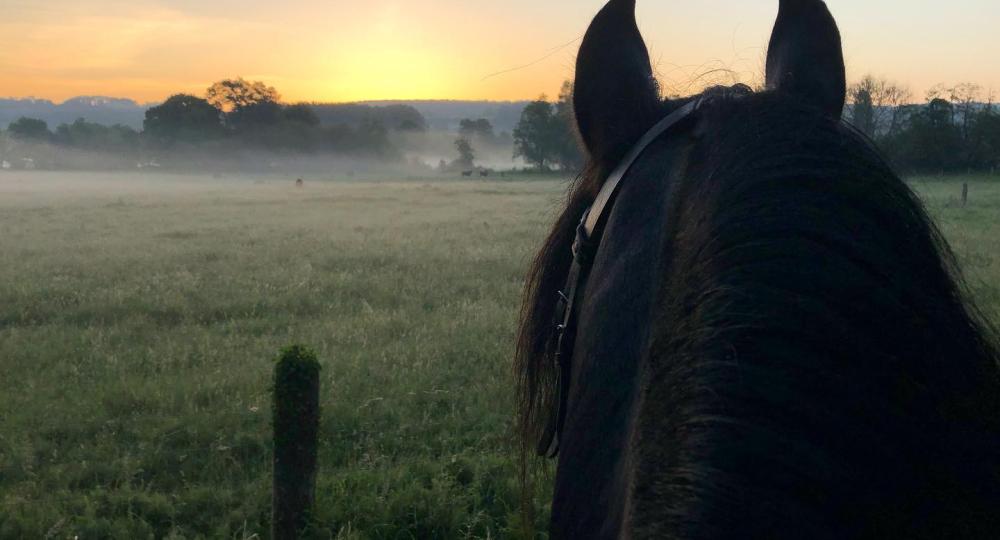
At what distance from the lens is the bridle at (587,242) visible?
1247mm

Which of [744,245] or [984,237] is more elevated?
[744,245]

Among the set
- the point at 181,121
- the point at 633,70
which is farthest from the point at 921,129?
the point at 181,121

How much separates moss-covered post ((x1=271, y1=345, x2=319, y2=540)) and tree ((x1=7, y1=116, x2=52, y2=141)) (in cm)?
8934

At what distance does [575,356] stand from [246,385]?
16.0 ft

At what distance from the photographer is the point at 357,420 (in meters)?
5.00

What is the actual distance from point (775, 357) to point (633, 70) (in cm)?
80

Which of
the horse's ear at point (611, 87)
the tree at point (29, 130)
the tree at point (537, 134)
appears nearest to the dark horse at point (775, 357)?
the horse's ear at point (611, 87)

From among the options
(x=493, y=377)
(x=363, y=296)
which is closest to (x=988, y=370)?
(x=493, y=377)

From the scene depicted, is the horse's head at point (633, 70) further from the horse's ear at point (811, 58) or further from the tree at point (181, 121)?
the tree at point (181, 121)

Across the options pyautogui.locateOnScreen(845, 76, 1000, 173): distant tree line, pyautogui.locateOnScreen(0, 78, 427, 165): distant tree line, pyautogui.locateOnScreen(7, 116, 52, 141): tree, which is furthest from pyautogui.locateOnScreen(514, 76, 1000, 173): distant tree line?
pyautogui.locateOnScreen(7, 116, 52, 141): tree

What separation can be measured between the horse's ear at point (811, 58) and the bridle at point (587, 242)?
0.66 ft

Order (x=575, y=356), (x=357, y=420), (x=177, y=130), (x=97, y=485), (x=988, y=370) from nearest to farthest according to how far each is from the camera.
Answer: (x=988, y=370) < (x=575, y=356) < (x=97, y=485) < (x=357, y=420) < (x=177, y=130)

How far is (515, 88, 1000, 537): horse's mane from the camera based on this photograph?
0.75m

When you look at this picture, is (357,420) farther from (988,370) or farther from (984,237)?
(984,237)
